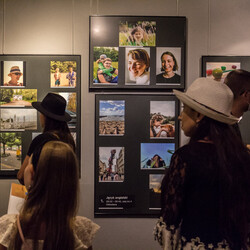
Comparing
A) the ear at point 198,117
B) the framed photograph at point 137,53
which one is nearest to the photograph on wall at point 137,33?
the framed photograph at point 137,53

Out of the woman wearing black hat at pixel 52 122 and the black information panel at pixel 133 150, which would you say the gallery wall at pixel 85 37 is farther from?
the woman wearing black hat at pixel 52 122

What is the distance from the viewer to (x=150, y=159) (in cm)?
336

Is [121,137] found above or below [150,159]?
above

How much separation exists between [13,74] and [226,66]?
81.6 inches

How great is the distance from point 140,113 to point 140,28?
0.82 meters

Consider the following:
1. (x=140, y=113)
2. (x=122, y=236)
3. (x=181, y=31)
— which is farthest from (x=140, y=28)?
(x=122, y=236)

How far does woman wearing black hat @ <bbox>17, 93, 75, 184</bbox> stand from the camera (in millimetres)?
2555

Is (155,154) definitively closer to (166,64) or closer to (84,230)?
(166,64)

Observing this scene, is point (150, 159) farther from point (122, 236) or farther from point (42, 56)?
point (42, 56)

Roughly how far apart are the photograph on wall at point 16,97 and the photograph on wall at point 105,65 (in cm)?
63

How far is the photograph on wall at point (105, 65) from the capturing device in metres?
3.30

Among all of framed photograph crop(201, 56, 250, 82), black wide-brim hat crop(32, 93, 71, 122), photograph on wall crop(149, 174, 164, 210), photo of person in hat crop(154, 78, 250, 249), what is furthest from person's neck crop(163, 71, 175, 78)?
photo of person in hat crop(154, 78, 250, 249)

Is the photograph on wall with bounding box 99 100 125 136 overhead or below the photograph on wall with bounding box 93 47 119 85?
below

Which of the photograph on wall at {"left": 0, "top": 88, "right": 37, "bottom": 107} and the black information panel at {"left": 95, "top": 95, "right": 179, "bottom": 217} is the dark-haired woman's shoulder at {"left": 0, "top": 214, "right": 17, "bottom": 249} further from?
the photograph on wall at {"left": 0, "top": 88, "right": 37, "bottom": 107}
